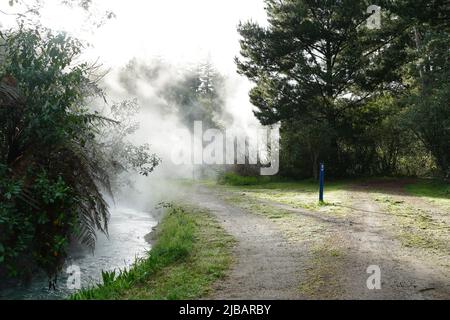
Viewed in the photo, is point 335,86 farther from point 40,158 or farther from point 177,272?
point 40,158

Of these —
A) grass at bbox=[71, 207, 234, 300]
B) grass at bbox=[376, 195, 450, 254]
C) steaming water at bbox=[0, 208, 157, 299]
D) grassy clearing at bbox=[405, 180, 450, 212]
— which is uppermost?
grassy clearing at bbox=[405, 180, 450, 212]

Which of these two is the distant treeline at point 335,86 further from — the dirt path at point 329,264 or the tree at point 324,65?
the dirt path at point 329,264

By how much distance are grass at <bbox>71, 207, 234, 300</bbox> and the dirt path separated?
270 millimetres

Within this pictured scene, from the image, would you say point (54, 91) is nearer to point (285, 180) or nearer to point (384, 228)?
point (384, 228)

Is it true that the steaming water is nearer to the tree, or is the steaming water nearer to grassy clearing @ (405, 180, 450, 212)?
grassy clearing @ (405, 180, 450, 212)

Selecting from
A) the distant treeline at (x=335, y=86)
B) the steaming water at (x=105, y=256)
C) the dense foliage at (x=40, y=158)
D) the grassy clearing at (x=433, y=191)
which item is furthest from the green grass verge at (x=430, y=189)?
the dense foliage at (x=40, y=158)

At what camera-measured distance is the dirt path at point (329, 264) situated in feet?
16.3

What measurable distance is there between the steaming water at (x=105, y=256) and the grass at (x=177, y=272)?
3.44 feet

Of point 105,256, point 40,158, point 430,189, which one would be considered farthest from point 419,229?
point 430,189

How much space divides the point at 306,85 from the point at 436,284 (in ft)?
63.8

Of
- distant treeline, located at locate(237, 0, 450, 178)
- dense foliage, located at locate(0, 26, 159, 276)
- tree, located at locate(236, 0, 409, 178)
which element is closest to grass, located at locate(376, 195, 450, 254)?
dense foliage, located at locate(0, 26, 159, 276)

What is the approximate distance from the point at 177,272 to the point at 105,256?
3.93 m

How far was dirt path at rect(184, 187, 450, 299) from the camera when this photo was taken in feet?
16.3

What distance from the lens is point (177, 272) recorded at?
6.24 meters
